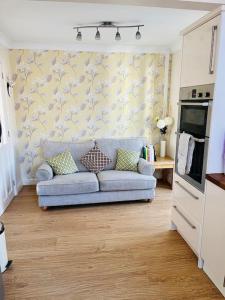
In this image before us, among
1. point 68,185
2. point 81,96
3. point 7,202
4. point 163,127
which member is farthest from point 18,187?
point 163,127

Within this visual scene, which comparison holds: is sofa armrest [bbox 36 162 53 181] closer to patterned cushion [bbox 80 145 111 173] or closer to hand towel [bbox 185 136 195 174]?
patterned cushion [bbox 80 145 111 173]

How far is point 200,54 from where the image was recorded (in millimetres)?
2061

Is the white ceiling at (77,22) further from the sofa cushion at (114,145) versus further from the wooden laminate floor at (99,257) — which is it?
the wooden laminate floor at (99,257)

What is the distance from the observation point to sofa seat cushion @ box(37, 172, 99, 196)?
322 centimetres

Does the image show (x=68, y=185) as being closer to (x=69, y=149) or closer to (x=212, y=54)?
(x=69, y=149)

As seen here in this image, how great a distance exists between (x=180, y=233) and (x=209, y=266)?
2.05 ft

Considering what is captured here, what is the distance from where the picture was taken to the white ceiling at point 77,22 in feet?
7.88

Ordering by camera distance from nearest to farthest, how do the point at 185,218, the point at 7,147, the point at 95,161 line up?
the point at 185,218
the point at 7,147
the point at 95,161

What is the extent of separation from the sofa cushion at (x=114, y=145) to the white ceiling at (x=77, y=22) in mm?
1596

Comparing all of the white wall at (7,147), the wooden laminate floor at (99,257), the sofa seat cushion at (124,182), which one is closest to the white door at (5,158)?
the white wall at (7,147)

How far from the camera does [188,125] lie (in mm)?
2312

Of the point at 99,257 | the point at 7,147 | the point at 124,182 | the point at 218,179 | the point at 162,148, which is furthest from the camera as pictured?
the point at 162,148

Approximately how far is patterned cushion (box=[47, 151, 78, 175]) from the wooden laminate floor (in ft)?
1.91

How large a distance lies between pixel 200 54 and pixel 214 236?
5.10ft
